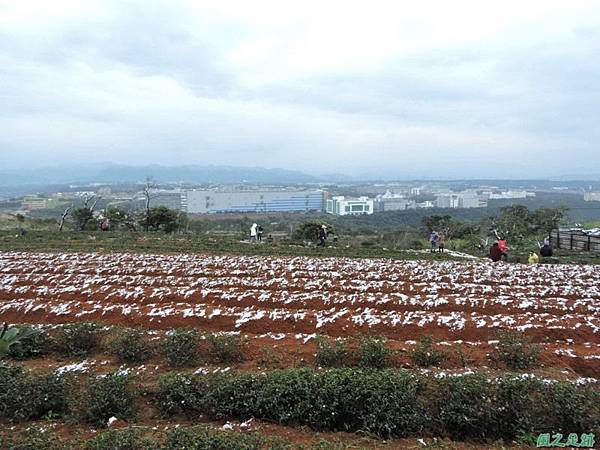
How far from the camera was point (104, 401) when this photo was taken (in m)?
5.15

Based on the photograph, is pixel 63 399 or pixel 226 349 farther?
pixel 226 349

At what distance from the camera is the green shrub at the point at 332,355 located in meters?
6.25

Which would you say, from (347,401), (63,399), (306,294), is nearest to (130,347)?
(63,399)

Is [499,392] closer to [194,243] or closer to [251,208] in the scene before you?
[194,243]

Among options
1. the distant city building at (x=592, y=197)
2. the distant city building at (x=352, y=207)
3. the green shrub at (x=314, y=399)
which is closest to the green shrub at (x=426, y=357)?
the green shrub at (x=314, y=399)

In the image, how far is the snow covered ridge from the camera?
8.26 meters

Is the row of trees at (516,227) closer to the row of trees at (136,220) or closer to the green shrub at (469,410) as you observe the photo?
the row of trees at (136,220)

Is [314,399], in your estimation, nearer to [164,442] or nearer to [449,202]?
[164,442]

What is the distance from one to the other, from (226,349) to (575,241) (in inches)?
823

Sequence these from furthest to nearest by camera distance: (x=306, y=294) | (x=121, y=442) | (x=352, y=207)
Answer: (x=352, y=207), (x=306, y=294), (x=121, y=442)

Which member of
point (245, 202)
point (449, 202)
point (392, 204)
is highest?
point (245, 202)

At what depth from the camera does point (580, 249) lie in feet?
68.7

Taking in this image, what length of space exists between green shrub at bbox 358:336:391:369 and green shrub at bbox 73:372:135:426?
2.99 metres

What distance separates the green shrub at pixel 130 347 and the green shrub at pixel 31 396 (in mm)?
1191
